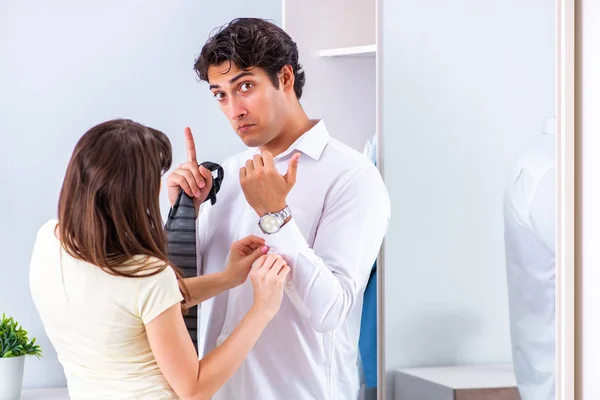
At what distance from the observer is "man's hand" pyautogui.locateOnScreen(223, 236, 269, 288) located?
175cm

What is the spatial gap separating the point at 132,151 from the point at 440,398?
108cm

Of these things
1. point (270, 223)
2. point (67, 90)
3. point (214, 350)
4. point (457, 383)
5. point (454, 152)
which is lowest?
point (457, 383)

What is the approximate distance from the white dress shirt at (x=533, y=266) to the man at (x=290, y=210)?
32 cm

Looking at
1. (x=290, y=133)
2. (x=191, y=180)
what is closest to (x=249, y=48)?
(x=290, y=133)

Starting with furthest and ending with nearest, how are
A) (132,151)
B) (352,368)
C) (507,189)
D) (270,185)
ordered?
(352,368) → (507,189) → (270,185) → (132,151)

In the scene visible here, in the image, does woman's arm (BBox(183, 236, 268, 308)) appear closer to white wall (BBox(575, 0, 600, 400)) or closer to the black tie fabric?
the black tie fabric

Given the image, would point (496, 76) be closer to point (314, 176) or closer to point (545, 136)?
point (545, 136)

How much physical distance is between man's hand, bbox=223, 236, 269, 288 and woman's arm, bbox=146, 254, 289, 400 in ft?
0.43

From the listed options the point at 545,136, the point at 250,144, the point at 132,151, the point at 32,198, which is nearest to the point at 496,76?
the point at 545,136

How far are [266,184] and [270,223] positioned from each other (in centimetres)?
9

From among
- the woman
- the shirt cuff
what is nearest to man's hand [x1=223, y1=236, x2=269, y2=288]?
the shirt cuff

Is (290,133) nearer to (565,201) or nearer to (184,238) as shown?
(184,238)

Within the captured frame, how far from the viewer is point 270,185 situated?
1636mm

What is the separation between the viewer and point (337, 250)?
1.74 metres
